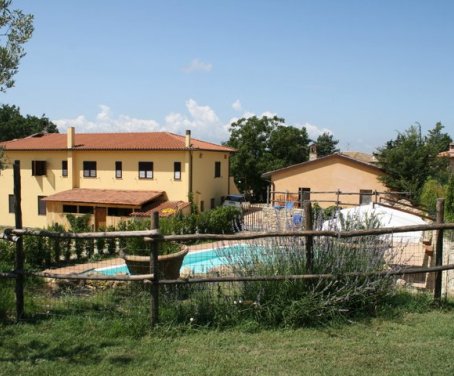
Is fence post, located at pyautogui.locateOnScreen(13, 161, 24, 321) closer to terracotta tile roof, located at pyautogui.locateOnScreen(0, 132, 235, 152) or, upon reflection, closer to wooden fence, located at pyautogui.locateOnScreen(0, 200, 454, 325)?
wooden fence, located at pyautogui.locateOnScreen(0, 200, 454, 325)

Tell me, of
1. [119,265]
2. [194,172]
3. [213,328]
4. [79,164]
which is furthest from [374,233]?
[79,164]

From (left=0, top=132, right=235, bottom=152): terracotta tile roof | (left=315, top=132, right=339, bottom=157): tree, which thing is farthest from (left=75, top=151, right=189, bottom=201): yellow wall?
(left=315, top=132, right=339, bottom=157): tree

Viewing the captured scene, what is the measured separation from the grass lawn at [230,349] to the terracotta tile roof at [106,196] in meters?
25.5

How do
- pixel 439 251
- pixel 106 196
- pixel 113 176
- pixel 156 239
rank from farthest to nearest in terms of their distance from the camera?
pixel 113 176 < pixel 106 196 < pixel 439 251 < pixel 156 239

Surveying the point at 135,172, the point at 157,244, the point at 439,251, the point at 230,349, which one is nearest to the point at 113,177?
the point at 135,172

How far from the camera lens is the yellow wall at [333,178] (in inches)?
1241

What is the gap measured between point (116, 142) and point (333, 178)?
16233mm

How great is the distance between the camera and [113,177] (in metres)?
33.8

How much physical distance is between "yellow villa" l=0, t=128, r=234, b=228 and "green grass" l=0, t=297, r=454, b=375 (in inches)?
930

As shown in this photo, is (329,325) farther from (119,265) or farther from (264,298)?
(119,265)

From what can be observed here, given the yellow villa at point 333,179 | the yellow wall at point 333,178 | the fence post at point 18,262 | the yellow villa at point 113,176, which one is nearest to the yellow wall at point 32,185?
the yellow villa at point 113,176

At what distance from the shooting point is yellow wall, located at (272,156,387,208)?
103ft

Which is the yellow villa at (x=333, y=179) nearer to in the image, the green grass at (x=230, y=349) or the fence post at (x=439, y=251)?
the fence post at (x=439, y=251)

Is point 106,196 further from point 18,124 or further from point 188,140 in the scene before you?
point 18,124
